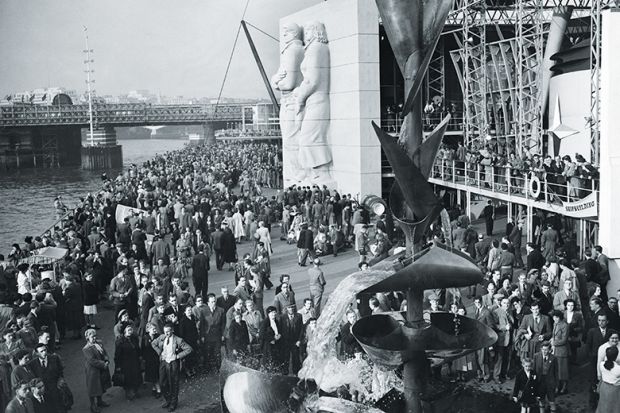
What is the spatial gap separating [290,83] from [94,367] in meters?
22.3

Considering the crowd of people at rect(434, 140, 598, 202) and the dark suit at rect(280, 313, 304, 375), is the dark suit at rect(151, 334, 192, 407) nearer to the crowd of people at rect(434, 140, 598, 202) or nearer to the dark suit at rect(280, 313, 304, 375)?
the dark suit at rect(280, 313, 304, 375)

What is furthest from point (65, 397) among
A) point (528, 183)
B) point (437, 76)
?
point (437, 76)

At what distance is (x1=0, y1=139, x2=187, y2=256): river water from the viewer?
47375mm

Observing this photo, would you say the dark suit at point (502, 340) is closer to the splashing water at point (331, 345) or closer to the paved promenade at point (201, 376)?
the splashing water at point (331, 345)

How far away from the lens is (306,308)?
1316 centimetres

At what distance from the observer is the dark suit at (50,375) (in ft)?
35.4

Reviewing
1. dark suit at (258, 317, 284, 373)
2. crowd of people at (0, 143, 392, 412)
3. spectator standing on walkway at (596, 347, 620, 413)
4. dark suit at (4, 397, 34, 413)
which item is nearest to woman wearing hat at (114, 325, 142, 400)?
crowd of people at (0, 143, 392, 412)

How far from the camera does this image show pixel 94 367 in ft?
38.2

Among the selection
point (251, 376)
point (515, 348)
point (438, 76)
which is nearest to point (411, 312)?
point (251, 376)

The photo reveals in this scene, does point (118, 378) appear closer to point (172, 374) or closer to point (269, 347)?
point (172, 374)

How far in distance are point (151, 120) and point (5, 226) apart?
184 feet

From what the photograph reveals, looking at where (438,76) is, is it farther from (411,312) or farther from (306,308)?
(411,312)

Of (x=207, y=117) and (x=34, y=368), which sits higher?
(x=207, y=117)

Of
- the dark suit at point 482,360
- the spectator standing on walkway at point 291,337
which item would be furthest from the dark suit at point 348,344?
the dark suit at point 482,360
